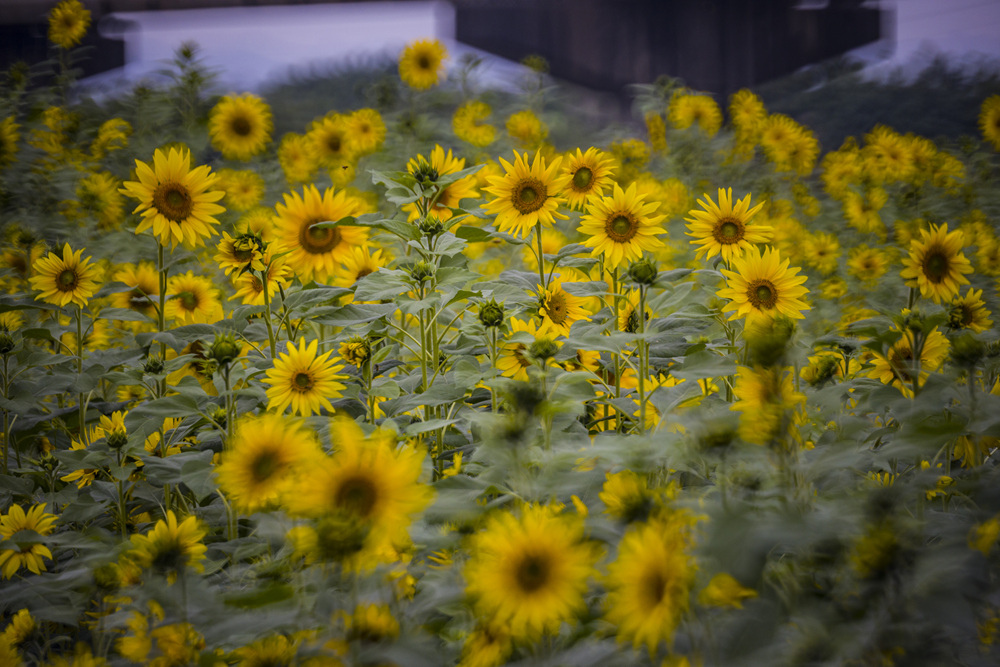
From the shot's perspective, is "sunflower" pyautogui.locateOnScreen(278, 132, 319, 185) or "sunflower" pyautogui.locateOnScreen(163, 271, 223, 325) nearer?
"sunflower" pyautogui.locateOnScreen(163, 271, 223, 325)

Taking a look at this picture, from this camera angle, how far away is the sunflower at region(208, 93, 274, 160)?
8.38ft

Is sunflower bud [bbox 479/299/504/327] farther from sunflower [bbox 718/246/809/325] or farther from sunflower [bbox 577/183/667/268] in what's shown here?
sunflower [bbox 718/246/809/325]

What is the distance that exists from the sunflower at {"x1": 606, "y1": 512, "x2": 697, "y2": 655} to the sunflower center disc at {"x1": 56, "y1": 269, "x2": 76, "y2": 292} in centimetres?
127

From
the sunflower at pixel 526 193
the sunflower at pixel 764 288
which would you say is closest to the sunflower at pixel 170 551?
the sunflower at pixel 526 193

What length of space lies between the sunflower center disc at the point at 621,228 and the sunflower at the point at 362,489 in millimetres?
662

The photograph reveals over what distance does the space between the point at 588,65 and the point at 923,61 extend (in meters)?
1.66

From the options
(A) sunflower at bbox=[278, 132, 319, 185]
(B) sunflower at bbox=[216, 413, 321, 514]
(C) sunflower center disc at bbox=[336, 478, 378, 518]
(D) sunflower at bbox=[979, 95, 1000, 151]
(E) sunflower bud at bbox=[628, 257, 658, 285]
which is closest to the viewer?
(C) sunflower center disc at bbox=[336, 478, 378, 518]

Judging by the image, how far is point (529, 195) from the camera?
1.16 meters

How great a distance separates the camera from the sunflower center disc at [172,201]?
3.66 feet

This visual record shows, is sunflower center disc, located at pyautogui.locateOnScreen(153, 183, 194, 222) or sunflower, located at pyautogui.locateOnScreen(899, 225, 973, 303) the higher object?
sunflower center disc, located at pyautogui.locateOnScreen(153, 183, 194, 222)

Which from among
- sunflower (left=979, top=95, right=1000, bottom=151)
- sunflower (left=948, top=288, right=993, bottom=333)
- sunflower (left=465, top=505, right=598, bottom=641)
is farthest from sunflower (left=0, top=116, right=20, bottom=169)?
sunflower (left=979, top=95, right=1000, bottom=151)

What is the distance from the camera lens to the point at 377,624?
55 cm

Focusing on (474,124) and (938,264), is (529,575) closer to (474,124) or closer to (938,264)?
(938,264)

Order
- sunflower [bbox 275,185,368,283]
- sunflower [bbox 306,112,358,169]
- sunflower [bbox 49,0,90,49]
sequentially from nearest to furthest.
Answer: sunflower [bbox 275,185,368,283] < sunflower [bbox 306,112,358,169] < sunflower [bbox 49,0,90,49]
